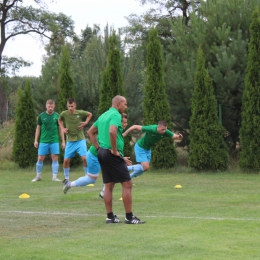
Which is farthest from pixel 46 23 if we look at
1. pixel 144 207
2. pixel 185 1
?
pixel 144 207

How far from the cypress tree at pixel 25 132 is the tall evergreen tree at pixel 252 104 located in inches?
288

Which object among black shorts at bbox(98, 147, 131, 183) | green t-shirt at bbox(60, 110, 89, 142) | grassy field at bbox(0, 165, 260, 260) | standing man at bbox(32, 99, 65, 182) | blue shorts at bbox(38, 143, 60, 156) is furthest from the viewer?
blue shorts at bbox(38, 143, 60, 156)

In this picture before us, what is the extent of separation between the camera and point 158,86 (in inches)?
758

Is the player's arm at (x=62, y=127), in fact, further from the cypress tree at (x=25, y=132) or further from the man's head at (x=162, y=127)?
the cypress tree at (x=25, y=132)

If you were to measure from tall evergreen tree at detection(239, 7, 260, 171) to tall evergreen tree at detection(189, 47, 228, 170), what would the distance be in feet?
2.49

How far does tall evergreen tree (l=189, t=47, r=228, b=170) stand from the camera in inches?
717

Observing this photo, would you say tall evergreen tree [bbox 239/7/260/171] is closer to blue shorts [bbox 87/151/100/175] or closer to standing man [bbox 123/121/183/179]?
standing man [bbox 123/121/183/179]

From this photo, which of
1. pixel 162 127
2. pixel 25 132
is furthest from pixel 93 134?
pixel 25 132

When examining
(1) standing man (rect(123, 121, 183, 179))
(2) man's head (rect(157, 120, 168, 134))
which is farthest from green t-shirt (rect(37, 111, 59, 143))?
(2) man's head (rect(157, 120, 168, 134))

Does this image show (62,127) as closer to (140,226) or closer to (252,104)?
(252,104)

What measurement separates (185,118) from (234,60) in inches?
113

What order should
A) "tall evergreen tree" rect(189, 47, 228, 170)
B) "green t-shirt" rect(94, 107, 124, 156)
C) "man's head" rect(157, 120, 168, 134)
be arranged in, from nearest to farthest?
"green t-shirt" rect(94, 107, 124, 156), "man's head" rect(157, 120, 168, 134), "tall evergreen tree" rect(189, 47, 228, 170)

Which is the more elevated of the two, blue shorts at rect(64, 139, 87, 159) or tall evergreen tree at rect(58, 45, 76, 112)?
tall evergreen tree at rect(58, 45, 76, 112)

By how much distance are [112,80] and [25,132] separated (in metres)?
3.57
